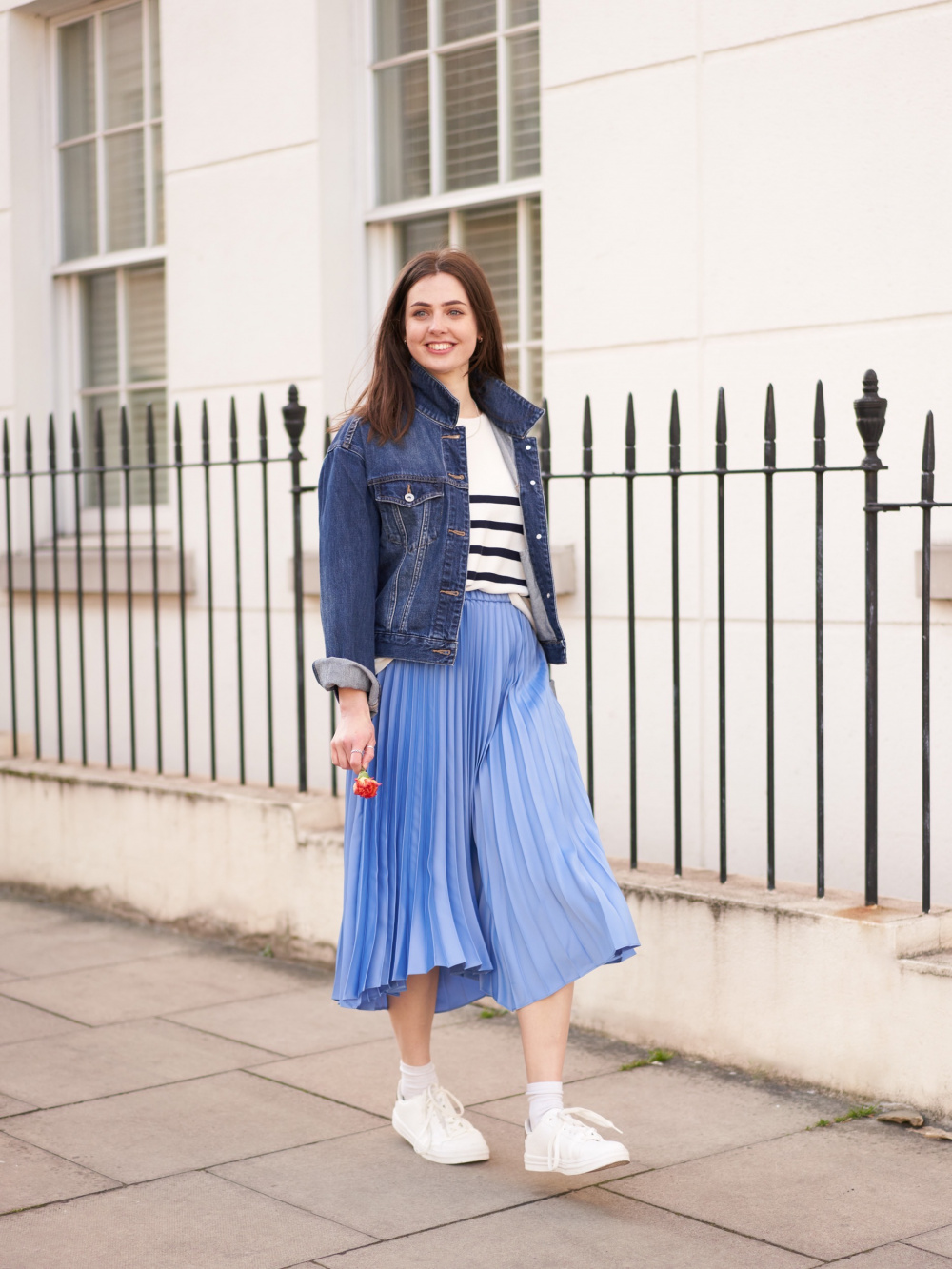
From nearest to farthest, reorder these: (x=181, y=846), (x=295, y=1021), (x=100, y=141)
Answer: (x=295, y=1021), (x=181, y=846), (x=100, y=141)

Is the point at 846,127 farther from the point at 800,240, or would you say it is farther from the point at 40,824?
the point at 40,824

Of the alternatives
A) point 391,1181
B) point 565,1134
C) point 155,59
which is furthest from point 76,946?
point 155,59

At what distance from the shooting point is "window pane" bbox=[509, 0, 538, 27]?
5.70 metres

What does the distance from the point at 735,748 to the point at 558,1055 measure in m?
1.92

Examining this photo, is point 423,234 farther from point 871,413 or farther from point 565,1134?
point 565,1134

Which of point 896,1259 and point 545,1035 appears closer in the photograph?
point 896,1259

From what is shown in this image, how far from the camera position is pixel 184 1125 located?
3658mm

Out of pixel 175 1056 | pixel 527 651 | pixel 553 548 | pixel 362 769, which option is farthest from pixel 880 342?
pixel 175 1056

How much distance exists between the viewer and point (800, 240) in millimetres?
4703

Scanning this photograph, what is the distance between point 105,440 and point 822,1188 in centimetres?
539

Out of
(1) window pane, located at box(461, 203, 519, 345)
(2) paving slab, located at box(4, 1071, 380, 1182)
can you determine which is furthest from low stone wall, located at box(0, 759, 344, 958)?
(1) window pane, located at box(461, 203, 519, 345)

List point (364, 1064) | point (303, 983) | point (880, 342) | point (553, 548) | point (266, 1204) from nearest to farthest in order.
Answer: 1. point (266, 1204)
2. point (364, 1064)
3. point (880, 342)
4. point (303, 983)
5. point (553, 548)

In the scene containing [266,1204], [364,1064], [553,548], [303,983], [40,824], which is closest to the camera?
[266,1204]

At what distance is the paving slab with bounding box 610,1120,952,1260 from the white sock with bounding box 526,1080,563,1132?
0.83ft
